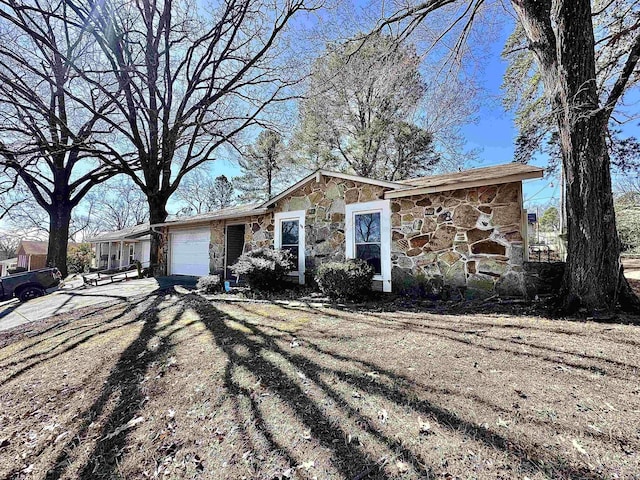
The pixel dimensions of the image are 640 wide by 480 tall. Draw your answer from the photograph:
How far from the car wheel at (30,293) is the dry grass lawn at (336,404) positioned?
8.30 meters

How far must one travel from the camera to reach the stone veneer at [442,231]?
586 cm

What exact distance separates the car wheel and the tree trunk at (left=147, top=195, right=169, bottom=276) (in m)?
3.70

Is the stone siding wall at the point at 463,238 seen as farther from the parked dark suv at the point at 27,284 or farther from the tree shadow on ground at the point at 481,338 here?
the parked dark suv at the point at 27,284

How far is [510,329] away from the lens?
164 inches

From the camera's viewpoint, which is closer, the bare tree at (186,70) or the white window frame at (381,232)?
the white window frame at (381,232)

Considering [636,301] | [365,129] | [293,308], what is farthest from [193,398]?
[365,129]

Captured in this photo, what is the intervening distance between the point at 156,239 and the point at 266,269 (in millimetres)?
7683

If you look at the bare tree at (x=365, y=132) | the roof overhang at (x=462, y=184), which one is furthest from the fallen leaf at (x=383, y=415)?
the bare tree at (x=365, y=132)

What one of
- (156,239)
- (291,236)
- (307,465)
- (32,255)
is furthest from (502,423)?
(32,255)

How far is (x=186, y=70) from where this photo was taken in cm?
1248

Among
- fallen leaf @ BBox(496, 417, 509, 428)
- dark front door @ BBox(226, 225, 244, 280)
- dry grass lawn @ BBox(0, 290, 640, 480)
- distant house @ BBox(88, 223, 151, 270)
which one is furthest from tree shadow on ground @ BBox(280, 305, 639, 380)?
distant house @ BBox(88, 223, 151, 270)

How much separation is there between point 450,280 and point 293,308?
3438 millimetres

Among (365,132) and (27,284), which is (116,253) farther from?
(365,132)

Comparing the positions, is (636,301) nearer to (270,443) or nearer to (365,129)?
(270,443)
